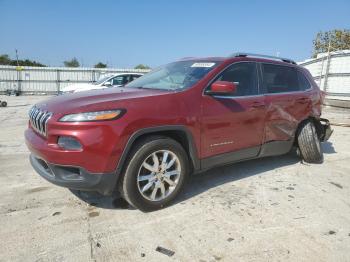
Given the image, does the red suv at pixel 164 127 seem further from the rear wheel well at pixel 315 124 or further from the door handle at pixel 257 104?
the rear wheel well at pixel 315 124

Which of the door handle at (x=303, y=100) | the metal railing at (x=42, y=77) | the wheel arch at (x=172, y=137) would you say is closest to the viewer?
the wheel arch at (x=172, y=137)

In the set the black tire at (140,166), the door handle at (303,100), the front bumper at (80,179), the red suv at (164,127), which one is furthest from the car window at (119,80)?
the front bumper at (80,179)

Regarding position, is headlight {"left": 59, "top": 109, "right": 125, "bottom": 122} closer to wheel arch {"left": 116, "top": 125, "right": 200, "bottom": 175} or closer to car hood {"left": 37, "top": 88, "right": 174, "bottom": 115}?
car hood {"left": 37, "top": 88, "right": 174, "bottom": 115}

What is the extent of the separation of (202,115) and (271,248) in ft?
5.06

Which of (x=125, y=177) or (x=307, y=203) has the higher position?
(x=125, y=177)

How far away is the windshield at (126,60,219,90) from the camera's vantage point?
373 centimetres

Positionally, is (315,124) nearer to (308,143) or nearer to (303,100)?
(308,143)

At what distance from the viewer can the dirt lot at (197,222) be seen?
8.64ft

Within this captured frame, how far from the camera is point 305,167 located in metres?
4.99

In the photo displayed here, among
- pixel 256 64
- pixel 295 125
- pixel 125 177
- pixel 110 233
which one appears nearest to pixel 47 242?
pixel 110 233

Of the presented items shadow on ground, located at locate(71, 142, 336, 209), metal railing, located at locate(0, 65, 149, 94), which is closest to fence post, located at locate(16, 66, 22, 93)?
metal railing, located at locate(0, 65, 149, 94)

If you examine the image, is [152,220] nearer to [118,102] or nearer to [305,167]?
[118,102]

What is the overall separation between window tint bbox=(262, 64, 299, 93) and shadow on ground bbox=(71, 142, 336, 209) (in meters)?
1.22

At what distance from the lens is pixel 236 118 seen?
3.87m
